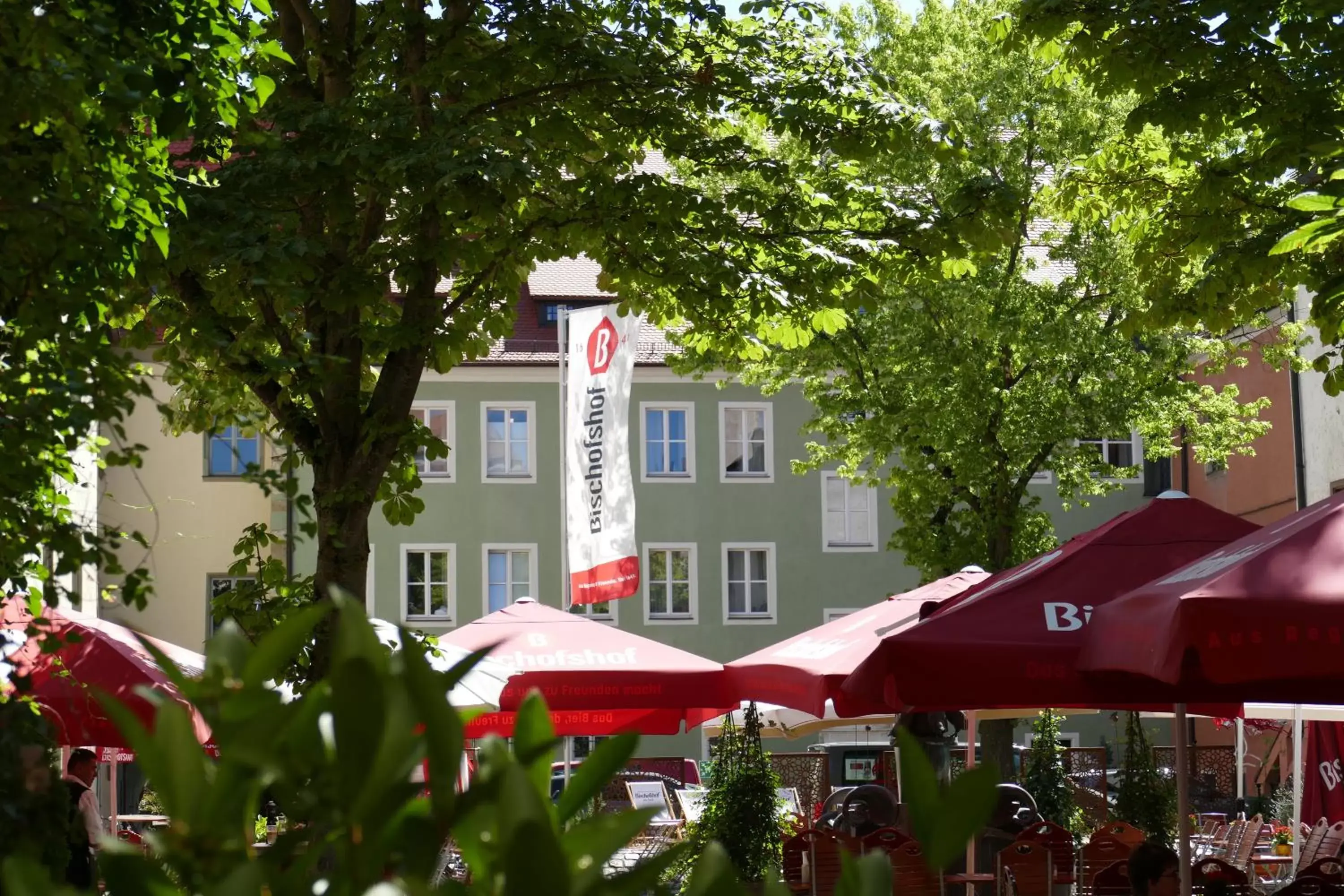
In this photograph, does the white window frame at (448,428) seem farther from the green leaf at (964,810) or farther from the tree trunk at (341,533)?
the green leaf at (964,810)

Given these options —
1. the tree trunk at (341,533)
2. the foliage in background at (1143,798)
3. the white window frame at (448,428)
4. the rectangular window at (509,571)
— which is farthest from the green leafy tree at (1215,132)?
the white window frame at (448,428)

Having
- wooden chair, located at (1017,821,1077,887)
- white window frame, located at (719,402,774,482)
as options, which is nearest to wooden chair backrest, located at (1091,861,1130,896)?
wooden chair, located at (1017,821,1077,887)

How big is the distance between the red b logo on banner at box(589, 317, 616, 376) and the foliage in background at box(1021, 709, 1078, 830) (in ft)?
23.0

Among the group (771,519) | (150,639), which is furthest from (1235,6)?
(771,519)

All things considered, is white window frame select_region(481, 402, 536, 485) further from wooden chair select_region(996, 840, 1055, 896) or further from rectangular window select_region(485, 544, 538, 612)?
wooden chair select_region(996, 840, 1055, 896)

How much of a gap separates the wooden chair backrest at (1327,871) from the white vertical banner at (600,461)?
37.7ft

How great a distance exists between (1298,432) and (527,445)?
18.7 meters

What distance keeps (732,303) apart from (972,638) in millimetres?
3720

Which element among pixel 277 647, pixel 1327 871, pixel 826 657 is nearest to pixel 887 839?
pixel 826 657

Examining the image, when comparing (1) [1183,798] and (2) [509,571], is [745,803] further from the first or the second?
(2) [509,571]

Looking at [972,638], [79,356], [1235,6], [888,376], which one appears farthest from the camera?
[888,376]

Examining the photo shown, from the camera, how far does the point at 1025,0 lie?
32.2 feet

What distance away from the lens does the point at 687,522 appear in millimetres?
38812

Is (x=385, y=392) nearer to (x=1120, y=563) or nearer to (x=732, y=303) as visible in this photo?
(x=732, y=303)
